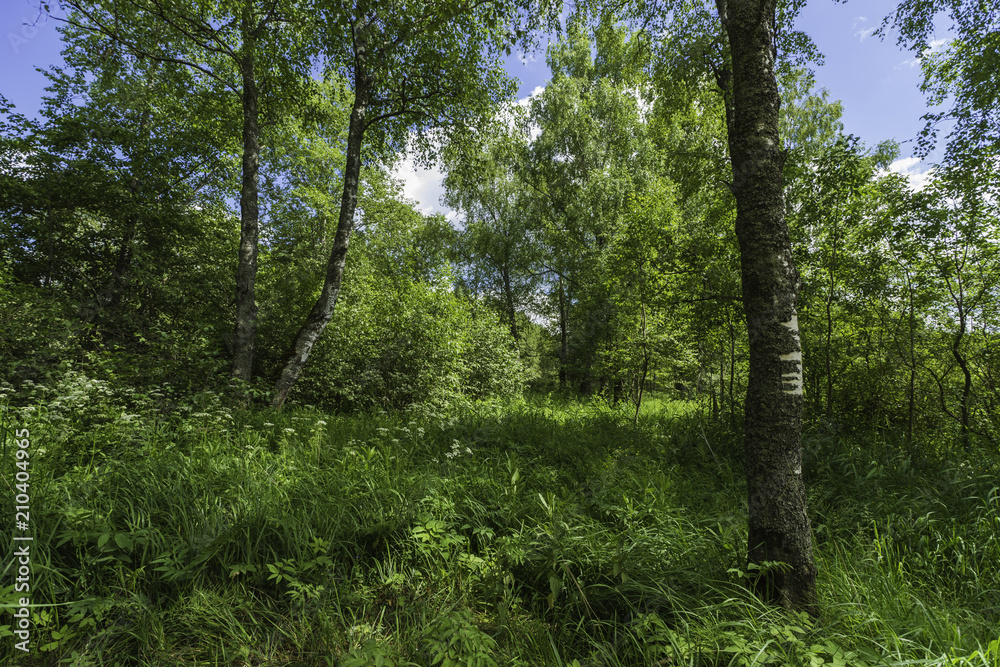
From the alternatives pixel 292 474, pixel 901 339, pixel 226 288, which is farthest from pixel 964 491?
pixel 226 288

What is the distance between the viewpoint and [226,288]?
29.9 feet

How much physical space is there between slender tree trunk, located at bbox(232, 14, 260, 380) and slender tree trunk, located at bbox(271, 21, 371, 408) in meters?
0.76

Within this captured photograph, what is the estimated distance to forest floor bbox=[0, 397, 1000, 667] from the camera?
2.09 meters

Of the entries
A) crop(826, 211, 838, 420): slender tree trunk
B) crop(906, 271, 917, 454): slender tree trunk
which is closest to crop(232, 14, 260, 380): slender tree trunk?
crop(826, 211, 838, 420): slender tree trunk

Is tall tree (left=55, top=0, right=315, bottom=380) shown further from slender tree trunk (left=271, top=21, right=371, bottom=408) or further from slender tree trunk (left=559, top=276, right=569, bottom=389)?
slender tree trunk (left=559, top=276, right=569, bottom=389)

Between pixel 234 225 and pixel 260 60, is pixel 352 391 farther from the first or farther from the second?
pixel 260 60

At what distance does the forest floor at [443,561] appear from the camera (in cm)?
209

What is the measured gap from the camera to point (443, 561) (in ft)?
9.55

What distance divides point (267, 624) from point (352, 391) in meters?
5.70

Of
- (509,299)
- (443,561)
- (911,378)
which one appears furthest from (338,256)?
(509,299)

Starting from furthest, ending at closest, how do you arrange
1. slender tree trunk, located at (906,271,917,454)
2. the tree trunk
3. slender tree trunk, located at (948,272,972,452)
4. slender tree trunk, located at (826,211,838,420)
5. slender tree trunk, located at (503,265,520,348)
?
1. slender tree trunk, located at (503,265,520,348)
2. slender tree trunk, located at (826,211,838,420)
3. slender tree trunk, located at (906,271,917,454)
4. slender tree trunk, located at (948,272,972,452)
5. the tree trunk

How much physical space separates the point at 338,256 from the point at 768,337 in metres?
6.46

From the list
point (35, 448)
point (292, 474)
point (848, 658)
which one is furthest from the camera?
point (292, 474)

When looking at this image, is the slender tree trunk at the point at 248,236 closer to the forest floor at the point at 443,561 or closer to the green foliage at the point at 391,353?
the green foliage at the point at 391,353
